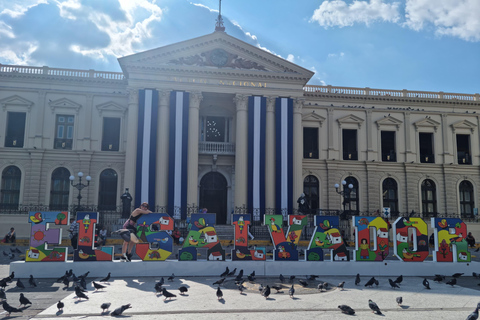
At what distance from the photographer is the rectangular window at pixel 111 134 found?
32.6 meters

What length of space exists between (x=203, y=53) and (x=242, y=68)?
3001mm

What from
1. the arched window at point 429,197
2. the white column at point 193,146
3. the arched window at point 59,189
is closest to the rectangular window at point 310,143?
the white column at point 193,146

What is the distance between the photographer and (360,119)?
3531cm

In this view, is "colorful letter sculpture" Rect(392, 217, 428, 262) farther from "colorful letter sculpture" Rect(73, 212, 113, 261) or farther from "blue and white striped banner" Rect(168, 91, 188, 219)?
"blue and white striped banner" Rect(168, 91, 188, 219)

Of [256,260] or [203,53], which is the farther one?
[203,53]

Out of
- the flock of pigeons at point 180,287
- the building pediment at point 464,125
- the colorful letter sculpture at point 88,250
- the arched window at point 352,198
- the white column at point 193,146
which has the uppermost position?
the building pediment at point 464,125

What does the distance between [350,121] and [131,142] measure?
17633 millimetres

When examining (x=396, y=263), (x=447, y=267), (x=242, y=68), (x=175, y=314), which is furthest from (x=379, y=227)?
(x=242, y=68)

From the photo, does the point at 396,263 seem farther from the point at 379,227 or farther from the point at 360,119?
the point at 360,119

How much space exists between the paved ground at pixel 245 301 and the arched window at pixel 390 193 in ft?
74.8

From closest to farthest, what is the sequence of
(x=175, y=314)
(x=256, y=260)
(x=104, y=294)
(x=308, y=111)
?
(x=175, y=314) → (x=104, y=294) → (x=256, y=260) → (x=308, y=111)

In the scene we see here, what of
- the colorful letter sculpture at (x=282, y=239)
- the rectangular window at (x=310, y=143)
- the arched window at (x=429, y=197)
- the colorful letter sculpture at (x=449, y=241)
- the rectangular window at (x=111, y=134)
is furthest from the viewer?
the arched window at (x=429, y=197)

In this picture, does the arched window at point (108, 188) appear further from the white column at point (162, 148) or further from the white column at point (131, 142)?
the white column at point (162, 148)

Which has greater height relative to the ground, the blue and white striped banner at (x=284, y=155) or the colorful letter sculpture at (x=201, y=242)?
the blue and white striped banner at (x=284, y=155)
